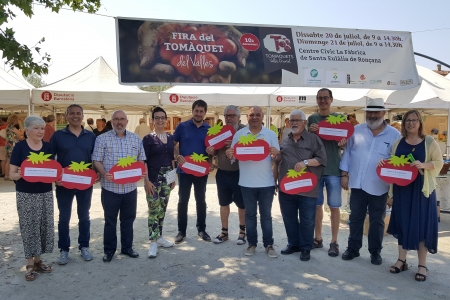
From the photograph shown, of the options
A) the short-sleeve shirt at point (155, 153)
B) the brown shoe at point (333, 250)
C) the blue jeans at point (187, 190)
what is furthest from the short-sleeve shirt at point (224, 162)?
the brown shoe at point (333, 250)

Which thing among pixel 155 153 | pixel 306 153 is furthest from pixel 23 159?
pixel 306 153

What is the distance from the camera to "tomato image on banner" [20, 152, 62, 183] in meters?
3.60

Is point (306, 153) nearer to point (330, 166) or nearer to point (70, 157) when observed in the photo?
point (330, 166)

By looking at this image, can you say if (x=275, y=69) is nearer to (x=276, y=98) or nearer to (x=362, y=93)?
(x=276, y=98)

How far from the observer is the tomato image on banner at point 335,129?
431 centimetres

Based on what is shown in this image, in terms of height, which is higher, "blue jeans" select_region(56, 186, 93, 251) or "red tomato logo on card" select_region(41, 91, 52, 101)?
"red tomato logo on card" select_region(41, 91, 52, 101)

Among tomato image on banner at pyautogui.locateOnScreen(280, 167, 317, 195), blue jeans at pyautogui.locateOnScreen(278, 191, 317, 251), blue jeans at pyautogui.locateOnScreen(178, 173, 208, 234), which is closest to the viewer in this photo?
tomato image on banner at pyautogui.locateOnScreen(280, 167, 317, 195)

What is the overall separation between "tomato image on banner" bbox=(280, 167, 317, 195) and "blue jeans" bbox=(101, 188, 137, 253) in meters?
1.84

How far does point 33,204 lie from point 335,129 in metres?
3.47

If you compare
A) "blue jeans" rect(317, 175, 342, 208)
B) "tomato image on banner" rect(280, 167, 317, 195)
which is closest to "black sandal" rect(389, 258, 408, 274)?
"blue jeans" rect(317, 175, 342, 208)

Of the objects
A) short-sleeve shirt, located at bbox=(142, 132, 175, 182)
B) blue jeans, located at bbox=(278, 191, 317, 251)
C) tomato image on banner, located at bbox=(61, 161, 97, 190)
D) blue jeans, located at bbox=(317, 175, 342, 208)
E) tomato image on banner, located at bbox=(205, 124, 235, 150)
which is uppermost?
tomato image on banner, located at bbox=(205, 124, 235, 150)

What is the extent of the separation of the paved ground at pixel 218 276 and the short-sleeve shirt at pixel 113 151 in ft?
2.97

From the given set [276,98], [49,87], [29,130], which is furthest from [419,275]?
[49,87]

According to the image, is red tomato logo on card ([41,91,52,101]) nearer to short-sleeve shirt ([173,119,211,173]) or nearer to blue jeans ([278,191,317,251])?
short-sleeve shirt ([173,119,211,173])
